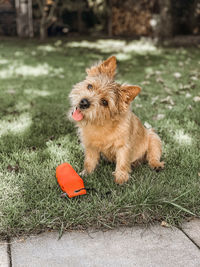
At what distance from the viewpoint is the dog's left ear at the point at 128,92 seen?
2664mm

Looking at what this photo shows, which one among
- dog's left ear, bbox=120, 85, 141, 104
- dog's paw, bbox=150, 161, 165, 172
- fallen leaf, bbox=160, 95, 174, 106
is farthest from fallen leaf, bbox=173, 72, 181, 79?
dog's left ear, bbox=120, 85, 141, 104

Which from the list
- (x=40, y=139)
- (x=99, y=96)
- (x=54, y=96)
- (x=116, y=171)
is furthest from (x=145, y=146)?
(x=54, y=96)

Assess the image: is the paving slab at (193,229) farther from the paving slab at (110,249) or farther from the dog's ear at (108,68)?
the dog's ear at (108,68)

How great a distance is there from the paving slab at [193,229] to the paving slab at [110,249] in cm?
6

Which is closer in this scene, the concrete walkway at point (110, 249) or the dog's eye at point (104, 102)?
the concrete walkway at point (110, 249)

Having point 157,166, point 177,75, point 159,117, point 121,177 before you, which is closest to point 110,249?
point 121,177

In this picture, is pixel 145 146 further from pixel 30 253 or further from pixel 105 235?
pixel 30 253

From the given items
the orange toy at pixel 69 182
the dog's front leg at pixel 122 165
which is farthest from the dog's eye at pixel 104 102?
the orange toy at pixel 69 182

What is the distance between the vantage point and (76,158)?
3547 millimetres

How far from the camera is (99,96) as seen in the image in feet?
8.85

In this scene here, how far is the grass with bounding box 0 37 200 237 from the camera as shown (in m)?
2.53

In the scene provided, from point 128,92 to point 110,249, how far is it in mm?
1255

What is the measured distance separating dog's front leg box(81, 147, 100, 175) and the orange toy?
11.5 inches

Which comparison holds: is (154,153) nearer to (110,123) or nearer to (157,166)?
(157,166)
